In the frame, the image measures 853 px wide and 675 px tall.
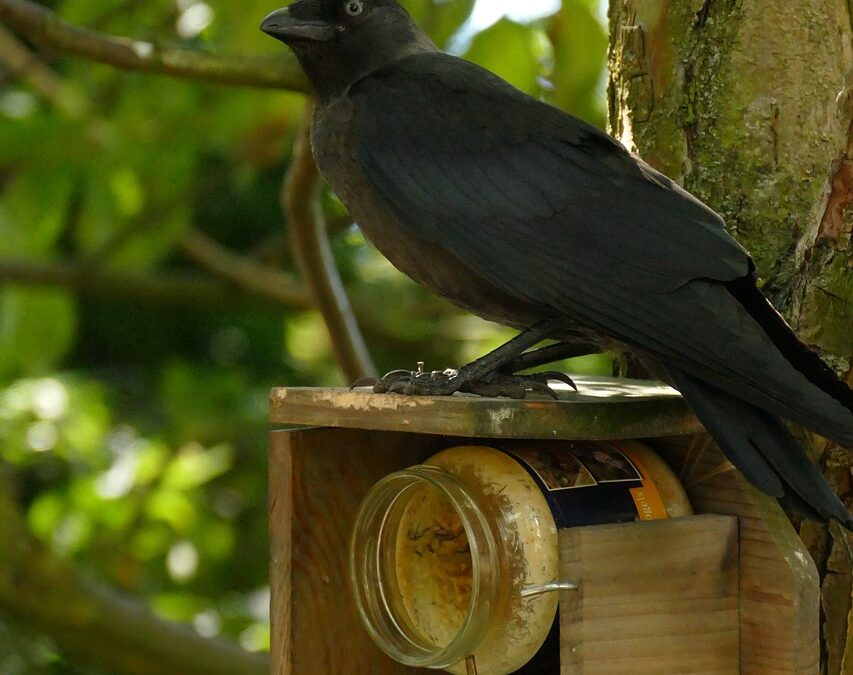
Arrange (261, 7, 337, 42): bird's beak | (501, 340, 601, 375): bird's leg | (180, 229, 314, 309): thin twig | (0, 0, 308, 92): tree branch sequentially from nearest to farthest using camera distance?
1. (501, 340, 601, 375): bird's leg
2. (261, 7, 337, 42): bird's beak
3. (0, 0, 308, 92): tree branch
4. (180, 229, 314, 309): thin twig

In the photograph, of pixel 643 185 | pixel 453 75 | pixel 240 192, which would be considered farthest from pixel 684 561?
pixel 240 192

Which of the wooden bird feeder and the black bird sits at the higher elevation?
the black bird

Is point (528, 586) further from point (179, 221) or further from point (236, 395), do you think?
point (236, 395)

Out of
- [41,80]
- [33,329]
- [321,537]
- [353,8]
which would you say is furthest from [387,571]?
[41,80]

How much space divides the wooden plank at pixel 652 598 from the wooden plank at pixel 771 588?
21 millimetres

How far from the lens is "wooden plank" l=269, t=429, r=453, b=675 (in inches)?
88.2

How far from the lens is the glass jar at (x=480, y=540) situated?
198 cm

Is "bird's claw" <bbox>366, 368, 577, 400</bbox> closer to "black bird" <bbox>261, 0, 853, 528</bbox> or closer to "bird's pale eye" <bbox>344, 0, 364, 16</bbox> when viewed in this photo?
"black bird" <bbox>261, 0, 853, 528</bbox>

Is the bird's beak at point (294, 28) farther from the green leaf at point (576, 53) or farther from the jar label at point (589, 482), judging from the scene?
the jar label at point (589, 482)

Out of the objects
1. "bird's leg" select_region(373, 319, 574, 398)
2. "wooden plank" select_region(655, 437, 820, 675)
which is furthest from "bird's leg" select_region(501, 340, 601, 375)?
"wooden plank" select_region(655, 437, 820, 675)

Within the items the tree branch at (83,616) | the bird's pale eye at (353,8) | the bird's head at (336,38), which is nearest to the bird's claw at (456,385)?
the bird's head at (336,38)

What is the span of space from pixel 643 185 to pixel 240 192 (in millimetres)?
3770

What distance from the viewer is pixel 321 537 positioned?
2295 millimetres

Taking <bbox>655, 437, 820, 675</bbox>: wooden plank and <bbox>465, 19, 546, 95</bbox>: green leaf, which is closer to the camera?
<bbox>655, 437, 820, 675</bbox>: wooden plank
